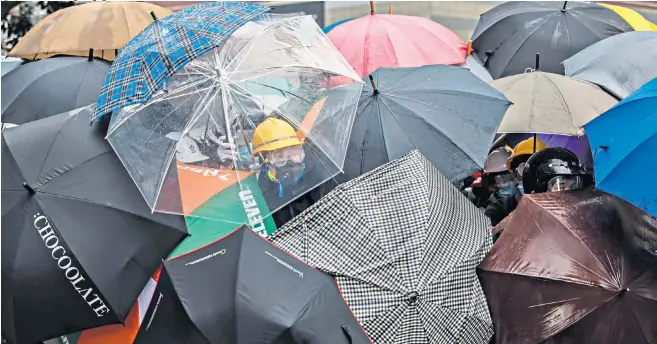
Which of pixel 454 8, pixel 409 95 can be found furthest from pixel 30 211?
pixel 454 8

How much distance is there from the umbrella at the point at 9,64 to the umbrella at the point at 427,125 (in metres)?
3.25

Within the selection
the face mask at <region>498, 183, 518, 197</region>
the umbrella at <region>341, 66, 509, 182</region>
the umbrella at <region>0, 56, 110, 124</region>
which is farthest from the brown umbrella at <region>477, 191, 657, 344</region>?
the umbrella at <region>0, 56, 110, 124</region>

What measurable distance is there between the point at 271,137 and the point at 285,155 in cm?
13

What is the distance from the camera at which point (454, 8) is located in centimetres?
993

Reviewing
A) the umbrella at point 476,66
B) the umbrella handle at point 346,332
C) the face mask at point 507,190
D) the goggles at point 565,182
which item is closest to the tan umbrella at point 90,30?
the umbrella at point 476,66

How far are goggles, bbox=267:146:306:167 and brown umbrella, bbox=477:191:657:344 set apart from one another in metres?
1.19

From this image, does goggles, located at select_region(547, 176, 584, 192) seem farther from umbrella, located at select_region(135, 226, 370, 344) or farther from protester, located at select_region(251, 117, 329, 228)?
umbrella, located at select_region(135, 226, 370, 344)

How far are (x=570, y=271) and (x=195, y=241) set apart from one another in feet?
6.23

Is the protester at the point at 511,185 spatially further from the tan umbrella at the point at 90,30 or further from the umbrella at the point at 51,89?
the tan umbrella at the point at 90,30

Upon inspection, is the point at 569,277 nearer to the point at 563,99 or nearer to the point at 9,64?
the point at 563,99

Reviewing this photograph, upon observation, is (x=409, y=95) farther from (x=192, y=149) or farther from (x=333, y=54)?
(x=192, y=149)

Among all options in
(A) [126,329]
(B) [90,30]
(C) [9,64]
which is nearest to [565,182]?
(A) [126,329]

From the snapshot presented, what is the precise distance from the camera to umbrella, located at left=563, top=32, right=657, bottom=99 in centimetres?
542

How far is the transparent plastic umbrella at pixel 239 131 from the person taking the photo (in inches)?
162
